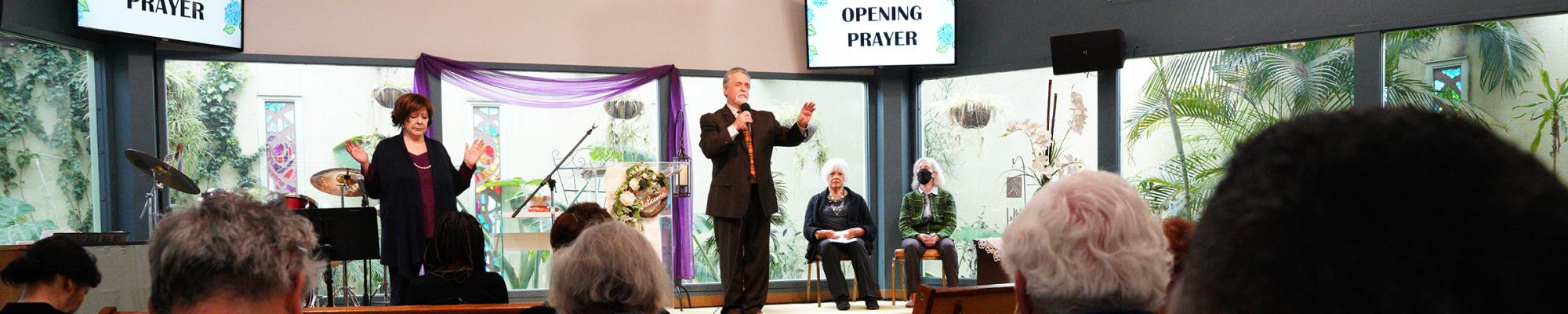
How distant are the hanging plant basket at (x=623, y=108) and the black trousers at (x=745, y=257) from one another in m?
1.85

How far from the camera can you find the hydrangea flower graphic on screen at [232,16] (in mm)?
6590

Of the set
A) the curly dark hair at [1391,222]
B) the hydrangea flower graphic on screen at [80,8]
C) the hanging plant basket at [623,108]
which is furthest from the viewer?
the hanging plant basket at [623,108]

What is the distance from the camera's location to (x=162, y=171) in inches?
208

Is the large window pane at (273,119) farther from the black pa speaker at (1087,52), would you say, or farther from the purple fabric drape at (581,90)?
the black pa speaker at (1087,52)

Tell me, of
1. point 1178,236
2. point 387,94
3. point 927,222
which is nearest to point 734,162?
point 927,222

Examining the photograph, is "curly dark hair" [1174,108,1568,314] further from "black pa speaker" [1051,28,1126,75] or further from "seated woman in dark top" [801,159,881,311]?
"seated woman in dark top" [801,159,881,311]

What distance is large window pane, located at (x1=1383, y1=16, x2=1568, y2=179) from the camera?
5.62 metres

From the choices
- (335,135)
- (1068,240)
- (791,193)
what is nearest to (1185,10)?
(791,193)

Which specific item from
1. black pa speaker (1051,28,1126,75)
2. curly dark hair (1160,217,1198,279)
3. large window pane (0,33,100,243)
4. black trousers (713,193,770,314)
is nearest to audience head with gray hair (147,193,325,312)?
curly dark hair (1160,217,1198,279)

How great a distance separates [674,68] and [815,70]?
42.5 inches

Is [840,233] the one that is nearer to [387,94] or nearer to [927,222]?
[927,222]

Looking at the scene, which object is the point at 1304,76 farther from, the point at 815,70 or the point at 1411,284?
the point at 1411,284

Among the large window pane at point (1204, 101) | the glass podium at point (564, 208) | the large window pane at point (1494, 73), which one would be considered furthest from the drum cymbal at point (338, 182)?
the large window pane at point (1494, 73)

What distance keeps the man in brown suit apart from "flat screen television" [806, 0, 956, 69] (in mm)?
1886
